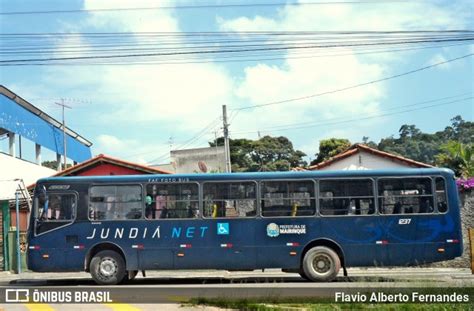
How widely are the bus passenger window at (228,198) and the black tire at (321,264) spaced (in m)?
1.95

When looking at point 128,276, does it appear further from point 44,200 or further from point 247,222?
point 247,222

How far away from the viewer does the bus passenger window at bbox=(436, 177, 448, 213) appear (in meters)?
14.6

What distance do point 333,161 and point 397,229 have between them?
11.9m

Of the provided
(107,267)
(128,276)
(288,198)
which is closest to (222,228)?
(288,198)

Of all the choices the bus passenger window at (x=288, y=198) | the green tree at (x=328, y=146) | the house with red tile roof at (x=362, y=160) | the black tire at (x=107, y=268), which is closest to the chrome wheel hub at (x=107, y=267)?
the black tire at (x=107, y=268)

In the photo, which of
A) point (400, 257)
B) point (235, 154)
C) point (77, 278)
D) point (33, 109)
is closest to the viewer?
point (400, 257)

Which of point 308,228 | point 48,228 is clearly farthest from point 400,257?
point 48,228

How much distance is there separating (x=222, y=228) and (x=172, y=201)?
1503 mm

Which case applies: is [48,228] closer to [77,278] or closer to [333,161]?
[77,278]

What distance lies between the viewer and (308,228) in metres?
14.6

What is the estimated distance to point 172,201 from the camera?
589 inches

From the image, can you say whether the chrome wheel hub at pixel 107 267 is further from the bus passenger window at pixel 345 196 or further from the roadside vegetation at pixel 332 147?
the roadside vegetation at pixel 332 147

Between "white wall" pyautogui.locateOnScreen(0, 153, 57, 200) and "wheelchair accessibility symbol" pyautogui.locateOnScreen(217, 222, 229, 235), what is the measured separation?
15517 millimetres

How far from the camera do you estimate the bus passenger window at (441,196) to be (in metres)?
14.6
